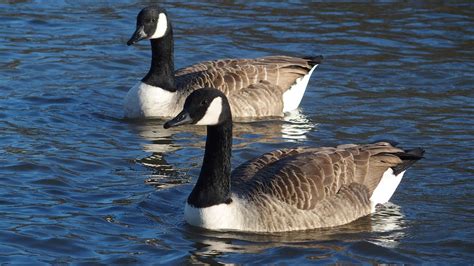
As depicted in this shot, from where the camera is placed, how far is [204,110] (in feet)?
33.1

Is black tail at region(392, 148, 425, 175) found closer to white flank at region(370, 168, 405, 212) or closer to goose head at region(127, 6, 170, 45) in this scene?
white flank at region(370, 168, 405, 212)

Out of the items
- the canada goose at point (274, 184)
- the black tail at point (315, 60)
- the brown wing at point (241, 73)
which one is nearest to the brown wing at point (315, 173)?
the canada goose at point (274, 184)

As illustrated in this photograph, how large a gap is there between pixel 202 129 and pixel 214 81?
0.84 metres

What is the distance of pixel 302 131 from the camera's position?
46.1ft

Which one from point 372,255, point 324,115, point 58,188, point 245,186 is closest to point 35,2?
point 324,115

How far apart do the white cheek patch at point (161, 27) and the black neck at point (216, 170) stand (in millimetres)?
4614

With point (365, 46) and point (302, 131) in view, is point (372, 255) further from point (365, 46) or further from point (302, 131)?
point (365, 46)

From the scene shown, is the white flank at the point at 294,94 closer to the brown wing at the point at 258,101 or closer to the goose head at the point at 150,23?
the brown wing at the point at 258,101

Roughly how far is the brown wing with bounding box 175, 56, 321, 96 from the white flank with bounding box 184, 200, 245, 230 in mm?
4491

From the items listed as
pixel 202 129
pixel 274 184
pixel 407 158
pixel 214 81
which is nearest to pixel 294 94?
pixel 214 81

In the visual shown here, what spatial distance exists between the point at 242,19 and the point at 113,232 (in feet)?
31.8

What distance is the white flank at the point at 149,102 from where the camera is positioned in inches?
575

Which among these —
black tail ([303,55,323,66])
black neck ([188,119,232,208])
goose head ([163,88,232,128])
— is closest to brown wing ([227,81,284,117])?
black tail ([303,55,323,66])

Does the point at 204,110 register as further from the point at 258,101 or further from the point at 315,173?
the point at 258,101
